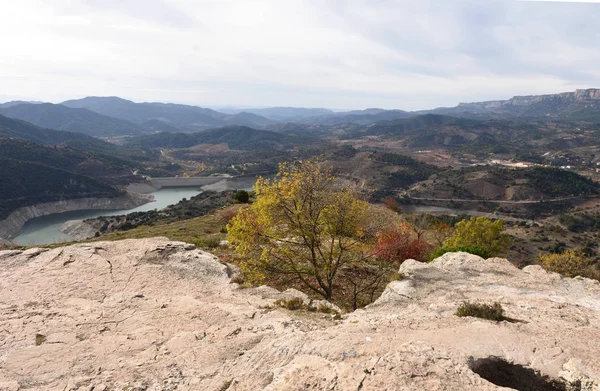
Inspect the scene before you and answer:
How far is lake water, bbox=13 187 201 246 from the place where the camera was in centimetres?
7621

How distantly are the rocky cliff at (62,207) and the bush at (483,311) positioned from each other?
10036 centimetres

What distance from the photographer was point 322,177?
12.7m

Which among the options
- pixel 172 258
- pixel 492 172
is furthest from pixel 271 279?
pixel 492 172

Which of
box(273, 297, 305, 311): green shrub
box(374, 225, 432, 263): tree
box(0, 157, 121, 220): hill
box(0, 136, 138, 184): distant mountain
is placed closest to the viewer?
box(273, 297, 305, 311): green shrub

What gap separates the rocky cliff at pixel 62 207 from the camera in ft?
272

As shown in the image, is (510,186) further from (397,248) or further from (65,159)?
(65,159)

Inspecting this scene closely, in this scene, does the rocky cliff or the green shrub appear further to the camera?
the rocky cliff

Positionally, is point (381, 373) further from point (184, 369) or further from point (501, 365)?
point (184, 369)

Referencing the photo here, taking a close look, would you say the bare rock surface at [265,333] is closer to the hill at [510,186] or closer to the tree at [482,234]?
the tree at [482,234]

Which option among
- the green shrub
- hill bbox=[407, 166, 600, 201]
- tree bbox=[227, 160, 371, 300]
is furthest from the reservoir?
hill bbox=[407, 166, 600, 201]

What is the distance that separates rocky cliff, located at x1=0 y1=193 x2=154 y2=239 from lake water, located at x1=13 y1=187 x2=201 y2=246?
1.55m

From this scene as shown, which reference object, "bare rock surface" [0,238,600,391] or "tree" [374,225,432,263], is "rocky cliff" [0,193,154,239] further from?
"tree" [374,225,432,263]

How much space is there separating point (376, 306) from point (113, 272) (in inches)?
425

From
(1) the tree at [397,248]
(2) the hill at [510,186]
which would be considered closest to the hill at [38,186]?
(1) the tree at [397,248]
